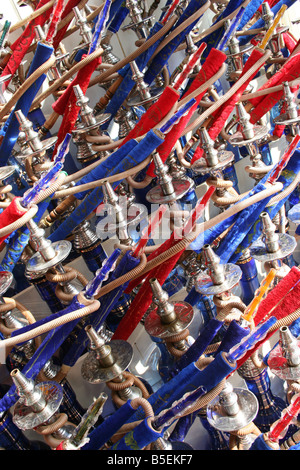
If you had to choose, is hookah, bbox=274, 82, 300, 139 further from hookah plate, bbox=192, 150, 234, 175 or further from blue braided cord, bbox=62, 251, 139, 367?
blue braided cord, bbox=62, 251, 139, 367

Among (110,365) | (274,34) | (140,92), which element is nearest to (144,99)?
(140,92)

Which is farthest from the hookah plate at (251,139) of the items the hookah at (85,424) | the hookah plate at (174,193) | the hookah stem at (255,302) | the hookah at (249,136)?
the hookah at (85,424)

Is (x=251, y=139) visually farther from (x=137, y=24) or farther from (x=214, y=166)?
(x=137, y=24)

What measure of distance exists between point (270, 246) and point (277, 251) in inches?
0.5

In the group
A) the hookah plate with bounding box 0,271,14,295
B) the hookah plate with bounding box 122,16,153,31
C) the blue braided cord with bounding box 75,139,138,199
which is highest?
the hookah plate with bounding box 122,16,153,31

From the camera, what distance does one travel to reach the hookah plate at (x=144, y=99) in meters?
0.79

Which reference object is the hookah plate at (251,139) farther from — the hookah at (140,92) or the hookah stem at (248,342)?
the hookah stem at (248,342)

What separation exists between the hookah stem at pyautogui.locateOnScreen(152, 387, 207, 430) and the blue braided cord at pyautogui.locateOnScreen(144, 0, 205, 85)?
586mm

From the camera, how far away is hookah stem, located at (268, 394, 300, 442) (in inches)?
19.8

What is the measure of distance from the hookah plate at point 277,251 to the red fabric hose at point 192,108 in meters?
0.19

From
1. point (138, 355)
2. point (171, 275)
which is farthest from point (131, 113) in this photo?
point (138, 355)

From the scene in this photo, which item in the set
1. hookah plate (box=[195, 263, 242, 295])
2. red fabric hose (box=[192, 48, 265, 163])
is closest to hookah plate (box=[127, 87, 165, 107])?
red fabric hose (box=[192, 48, 265, 163])

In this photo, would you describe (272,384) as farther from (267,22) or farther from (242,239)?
(267,22)

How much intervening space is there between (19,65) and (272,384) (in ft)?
2.29
